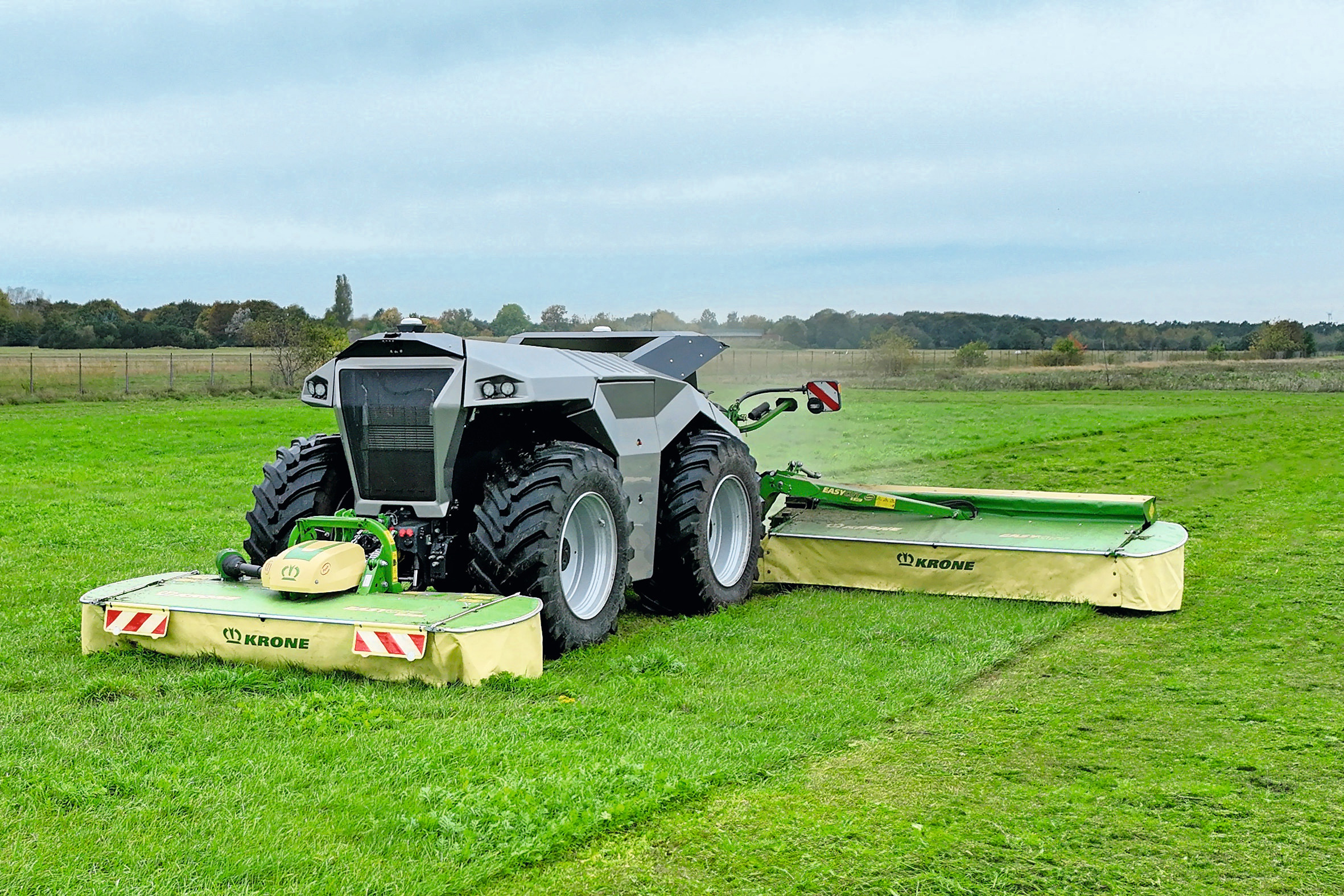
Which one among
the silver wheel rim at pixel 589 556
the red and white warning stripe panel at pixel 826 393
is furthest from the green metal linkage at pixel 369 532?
the red and white warning stripe panel at pixel 826 393

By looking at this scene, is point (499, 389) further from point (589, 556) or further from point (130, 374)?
point (130, 374)

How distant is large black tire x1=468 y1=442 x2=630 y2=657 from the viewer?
681cm

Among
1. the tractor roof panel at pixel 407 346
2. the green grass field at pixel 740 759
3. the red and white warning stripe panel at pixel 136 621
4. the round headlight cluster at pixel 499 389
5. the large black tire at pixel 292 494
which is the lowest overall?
the green grass field at pixel 740 759

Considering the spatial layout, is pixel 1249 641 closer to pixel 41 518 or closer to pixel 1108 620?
pixel 1108 620

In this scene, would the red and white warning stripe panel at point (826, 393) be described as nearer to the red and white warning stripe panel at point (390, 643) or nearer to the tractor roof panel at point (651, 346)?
the tractor roof panel at point (651, 346)

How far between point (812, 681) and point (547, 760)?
191 cm

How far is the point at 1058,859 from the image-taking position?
446 centimetres

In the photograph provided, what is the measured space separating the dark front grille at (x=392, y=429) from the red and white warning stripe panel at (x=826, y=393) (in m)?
3.46

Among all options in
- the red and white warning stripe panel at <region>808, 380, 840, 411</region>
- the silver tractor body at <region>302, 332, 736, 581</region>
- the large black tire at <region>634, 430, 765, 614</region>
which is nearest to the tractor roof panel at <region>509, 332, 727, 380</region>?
the large black tire at <region>634, 430, 765, 614</region>

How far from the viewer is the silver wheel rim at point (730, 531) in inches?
350

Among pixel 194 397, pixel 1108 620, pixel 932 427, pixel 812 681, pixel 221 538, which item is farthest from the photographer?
pixel 194 397

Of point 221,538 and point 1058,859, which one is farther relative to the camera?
point 221,538

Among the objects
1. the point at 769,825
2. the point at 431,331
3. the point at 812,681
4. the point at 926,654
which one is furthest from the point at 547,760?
the point at 431,331

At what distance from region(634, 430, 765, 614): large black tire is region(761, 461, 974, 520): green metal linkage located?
2.26ft
